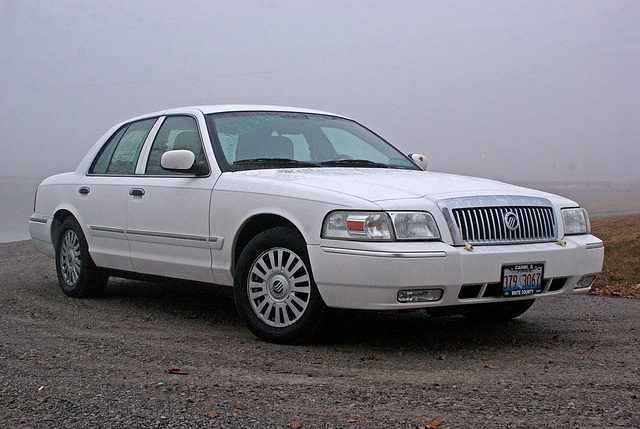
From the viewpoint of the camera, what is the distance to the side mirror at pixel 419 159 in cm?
700

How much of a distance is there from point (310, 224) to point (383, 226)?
49 cm

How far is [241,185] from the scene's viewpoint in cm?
550

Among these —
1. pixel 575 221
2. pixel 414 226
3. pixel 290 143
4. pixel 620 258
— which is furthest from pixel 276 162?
pixel 620 258

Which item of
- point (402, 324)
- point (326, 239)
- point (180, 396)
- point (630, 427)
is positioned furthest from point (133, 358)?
point (630, 427)

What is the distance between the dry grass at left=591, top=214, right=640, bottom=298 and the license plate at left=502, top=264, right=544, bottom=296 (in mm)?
3846

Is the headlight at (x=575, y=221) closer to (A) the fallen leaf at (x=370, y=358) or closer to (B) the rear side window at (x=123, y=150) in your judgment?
(A) the fallen leaf at (x=370, y=358)

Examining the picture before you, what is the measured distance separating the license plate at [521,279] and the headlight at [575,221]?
0.55 m

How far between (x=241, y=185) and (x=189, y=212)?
1.92 ft

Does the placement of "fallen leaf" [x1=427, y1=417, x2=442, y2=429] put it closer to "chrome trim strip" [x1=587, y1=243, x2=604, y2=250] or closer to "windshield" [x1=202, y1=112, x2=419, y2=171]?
"chrome trim strip" [x1=587, y1=243, x2=604, y2=250]

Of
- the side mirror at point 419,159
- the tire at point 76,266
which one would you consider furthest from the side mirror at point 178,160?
the side mirror at point 419,159

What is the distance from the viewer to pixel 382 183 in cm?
521

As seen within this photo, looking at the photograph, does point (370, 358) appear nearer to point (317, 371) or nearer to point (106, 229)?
point (317, 371)

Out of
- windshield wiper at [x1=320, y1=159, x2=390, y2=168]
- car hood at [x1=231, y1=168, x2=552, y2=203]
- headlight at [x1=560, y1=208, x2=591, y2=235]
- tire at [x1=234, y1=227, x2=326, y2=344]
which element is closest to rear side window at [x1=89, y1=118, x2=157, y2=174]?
car hood at [x1=231, y1=168, x2=552, y2=203]

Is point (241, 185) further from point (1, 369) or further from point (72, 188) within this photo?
point (72, 188)
